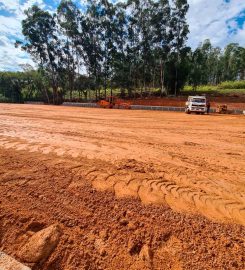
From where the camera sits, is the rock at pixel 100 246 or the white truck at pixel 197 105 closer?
the rock at pixel 100 246

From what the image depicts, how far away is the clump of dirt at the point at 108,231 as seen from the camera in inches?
93.0

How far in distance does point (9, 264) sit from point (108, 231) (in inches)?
45.0

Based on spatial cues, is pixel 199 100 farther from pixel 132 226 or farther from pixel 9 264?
pixel 9 264

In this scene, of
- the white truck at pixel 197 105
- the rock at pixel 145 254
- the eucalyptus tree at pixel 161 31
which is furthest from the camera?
the eucalyptus tree at pixel 161 31

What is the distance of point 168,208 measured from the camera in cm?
323

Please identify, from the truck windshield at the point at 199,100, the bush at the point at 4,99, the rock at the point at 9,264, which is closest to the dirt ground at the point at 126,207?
the rock at the point at 9,264

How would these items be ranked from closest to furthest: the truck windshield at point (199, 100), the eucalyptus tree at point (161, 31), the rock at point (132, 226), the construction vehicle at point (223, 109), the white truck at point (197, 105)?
the rock at point (132, 226), the white truck at point (197, 105), the truck windshield at point (199, 100), the construction vehicle at point (223, 109), the eucalyptus tree at point (161, 31)

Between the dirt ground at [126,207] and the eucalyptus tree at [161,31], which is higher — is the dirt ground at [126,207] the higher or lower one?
the lower one

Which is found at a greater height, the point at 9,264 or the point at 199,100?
the point at 199,100

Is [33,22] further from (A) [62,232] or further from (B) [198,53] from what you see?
(A) [62,232]

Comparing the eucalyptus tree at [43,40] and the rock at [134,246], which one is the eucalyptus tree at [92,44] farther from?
the rock at [134,246]

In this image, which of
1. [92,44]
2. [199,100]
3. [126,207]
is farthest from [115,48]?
[126,207]

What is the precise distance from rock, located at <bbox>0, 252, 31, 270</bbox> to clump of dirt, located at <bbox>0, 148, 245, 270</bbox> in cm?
11

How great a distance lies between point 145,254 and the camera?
8.02 feet
